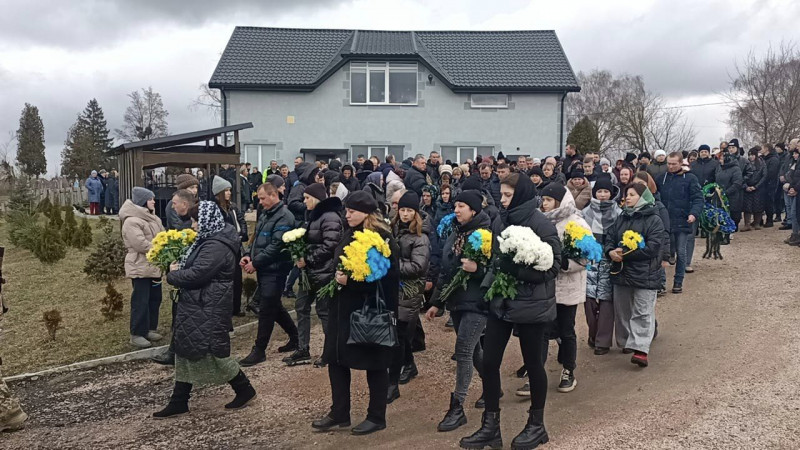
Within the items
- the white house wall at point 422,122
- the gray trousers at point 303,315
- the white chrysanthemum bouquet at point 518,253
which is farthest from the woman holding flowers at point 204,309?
the white house wall at point 422,122

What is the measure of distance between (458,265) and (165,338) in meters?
4.82

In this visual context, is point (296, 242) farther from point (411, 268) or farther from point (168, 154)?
point (168, 154)

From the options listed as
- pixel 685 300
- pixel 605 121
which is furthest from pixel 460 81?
pixel 605 121

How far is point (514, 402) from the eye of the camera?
5.90 meters

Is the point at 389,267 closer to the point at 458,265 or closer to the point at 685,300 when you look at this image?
the point at 458,265

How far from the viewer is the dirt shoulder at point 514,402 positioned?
16.9ft

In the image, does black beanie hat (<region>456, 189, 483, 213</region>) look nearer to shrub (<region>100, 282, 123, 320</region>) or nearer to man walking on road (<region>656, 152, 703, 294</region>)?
man walking on road (<region>656, 152, 703, 294</region>)

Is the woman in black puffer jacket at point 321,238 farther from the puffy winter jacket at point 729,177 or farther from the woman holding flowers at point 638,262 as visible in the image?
the puffy winter jacket at point 729,177

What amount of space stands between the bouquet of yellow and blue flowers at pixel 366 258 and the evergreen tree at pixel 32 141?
62.5 m

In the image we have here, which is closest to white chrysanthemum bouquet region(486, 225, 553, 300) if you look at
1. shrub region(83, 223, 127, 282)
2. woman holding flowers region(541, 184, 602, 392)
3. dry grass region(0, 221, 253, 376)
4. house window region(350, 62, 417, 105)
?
woman holding flowers region(541, 184, 602, 392)

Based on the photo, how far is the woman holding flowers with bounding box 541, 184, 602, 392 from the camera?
6012mm

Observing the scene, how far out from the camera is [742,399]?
5648mm

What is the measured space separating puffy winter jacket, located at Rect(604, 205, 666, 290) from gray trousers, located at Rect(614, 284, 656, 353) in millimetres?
112

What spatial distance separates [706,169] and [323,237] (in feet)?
33.9
